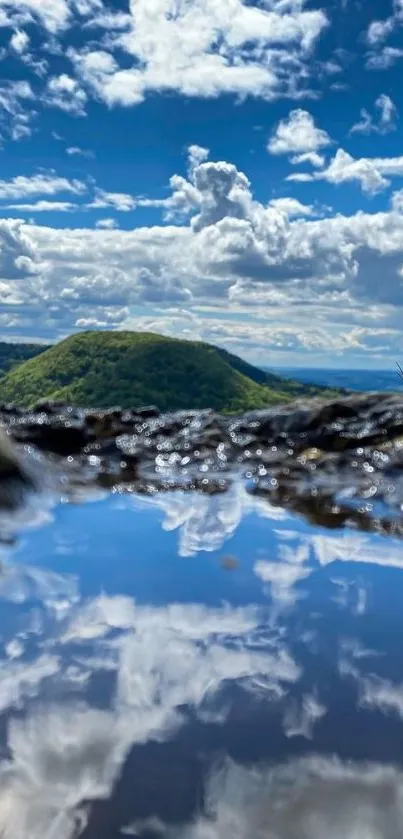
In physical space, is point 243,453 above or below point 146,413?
below

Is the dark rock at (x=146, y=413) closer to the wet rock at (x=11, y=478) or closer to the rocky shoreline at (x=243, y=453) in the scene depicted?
the rocky shoreline at (x=243, y=453)

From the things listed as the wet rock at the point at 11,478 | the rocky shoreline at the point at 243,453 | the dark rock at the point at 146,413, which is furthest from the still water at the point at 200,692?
the dark rock at the point at 146,413

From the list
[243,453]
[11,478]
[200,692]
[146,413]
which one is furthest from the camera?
[146,413]

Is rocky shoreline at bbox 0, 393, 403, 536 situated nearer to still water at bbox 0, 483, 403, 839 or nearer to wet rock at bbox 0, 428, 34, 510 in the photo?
wet rock at bbox 0, 428, 34, 510

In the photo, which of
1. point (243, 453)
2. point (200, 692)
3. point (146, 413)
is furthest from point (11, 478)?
point (146, 413)

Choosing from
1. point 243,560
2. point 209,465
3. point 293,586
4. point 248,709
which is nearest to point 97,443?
point 209,465

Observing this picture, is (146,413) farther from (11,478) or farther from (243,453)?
(11,478)

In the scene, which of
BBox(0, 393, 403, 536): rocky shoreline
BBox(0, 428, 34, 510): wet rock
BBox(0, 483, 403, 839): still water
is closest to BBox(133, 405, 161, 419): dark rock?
BBox(0, 393, 403, 536): rocky shoreline
